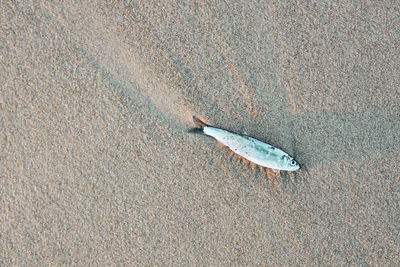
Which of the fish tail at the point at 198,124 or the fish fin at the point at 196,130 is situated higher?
the fish tail at the point at 198,124

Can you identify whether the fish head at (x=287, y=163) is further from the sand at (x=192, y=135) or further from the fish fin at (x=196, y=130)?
the fish fin at (x=196, y=130)

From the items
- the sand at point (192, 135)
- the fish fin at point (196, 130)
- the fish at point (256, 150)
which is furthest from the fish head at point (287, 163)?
the fish fin at point (196, 130)

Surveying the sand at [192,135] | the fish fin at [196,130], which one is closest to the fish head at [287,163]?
the sand at [192,135]

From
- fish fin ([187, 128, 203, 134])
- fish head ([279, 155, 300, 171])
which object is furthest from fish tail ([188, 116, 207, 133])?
fish head ([279, 155, 300, 171])

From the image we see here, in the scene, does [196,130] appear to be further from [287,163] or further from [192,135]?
[287,163]

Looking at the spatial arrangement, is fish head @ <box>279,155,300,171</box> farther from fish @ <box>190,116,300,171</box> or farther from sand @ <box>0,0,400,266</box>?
sand @ <box>0,0,400,266</box>

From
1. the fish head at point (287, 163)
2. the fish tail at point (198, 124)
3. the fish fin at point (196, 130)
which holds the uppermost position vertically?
the fish tail at point (198, 124)

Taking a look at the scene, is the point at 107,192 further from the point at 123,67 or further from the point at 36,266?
the point at 123,67

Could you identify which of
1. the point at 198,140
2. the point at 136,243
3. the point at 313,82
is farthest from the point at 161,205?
the point at 313,82
